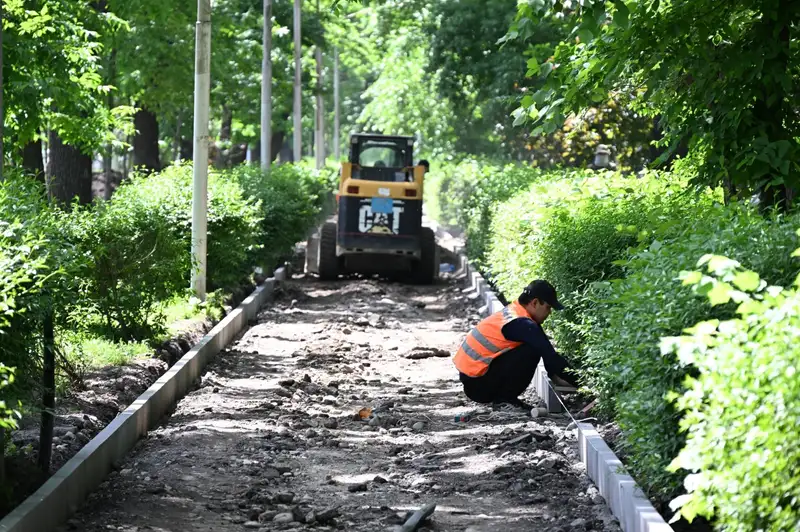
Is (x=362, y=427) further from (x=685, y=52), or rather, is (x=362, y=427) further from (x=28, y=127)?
(x=28, y=127)

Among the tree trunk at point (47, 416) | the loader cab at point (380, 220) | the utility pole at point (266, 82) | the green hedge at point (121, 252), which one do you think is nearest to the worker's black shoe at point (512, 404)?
the green hedge at point (121, 252)

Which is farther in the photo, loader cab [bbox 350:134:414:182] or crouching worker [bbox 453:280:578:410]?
loader cab [bbox 350:134:414:182]

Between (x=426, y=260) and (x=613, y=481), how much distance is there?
16324 millimetres

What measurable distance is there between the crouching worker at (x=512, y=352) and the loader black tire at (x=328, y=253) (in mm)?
12572

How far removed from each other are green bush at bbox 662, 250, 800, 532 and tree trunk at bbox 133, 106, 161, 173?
2785 cm

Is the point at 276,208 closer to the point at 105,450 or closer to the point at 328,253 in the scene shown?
the point at 328,253

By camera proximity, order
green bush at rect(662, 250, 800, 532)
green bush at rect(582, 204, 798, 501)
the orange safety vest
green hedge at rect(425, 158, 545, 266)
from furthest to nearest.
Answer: green hedge at rect(425, 158, 545, 266)
the orange safety vest
green bush at rect(582, 204, 798, 501)
green bush at rect(662, 250, 800, 532)

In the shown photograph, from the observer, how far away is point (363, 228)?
23016 millimetres

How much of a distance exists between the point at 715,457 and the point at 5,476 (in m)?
4.06

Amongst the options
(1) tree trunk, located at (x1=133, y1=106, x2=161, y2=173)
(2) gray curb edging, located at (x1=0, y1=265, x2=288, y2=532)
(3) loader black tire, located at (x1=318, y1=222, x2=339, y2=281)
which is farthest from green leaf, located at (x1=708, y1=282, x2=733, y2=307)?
(1) tree trunk, located at (x1=133, y1=106, x2=161, y2=173)

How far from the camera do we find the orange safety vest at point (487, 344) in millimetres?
11070

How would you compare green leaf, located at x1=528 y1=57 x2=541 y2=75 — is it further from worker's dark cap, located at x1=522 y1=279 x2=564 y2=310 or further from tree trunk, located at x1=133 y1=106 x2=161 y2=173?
tree trunk, located at x1=133 y1=106 x2=161 y2=173

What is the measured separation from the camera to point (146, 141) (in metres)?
32.6

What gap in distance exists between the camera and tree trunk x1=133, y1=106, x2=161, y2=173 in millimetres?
32375
